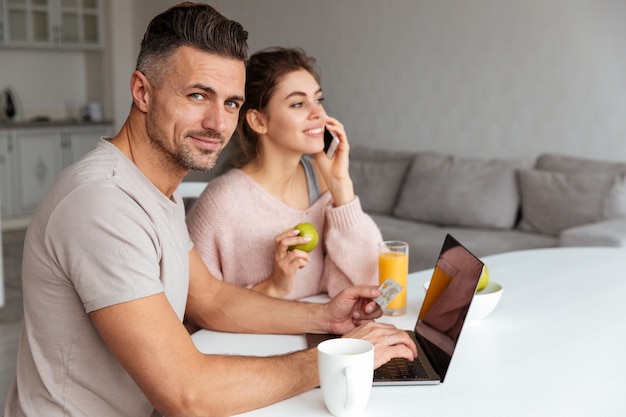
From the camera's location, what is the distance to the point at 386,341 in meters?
1.33

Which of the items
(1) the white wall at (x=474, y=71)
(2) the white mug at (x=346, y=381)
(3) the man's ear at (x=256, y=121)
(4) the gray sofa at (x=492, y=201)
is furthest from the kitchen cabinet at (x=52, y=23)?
(2) the white mug at (x=346, y=381)

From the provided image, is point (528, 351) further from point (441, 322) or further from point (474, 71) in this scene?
point (474, 71)

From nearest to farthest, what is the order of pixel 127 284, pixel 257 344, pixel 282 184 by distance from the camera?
1. pixel 127 284
2. pixel 257 344
3. pixel 282 184

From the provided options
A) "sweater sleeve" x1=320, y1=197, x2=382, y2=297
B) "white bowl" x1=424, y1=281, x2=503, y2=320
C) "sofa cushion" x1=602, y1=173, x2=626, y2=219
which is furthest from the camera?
"sofa cushion" x1=602, y1=173, x2=626, y2=219

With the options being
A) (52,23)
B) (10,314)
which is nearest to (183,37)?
(10,314)

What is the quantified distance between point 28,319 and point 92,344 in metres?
0.13

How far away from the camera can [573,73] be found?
4.41 m

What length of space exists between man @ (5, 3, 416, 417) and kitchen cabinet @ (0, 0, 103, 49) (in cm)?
613

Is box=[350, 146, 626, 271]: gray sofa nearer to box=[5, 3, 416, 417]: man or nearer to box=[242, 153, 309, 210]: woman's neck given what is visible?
box=[242, 153, 309, 210]: woman's neck

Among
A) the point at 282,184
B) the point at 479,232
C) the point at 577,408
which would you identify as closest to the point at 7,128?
the point at 479,232

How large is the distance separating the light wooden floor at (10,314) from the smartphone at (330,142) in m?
1.67

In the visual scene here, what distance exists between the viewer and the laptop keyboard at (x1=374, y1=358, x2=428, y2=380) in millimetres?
1281

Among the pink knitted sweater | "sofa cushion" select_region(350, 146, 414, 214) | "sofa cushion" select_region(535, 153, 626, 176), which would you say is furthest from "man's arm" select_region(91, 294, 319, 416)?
"sofa cushion" select_region(350, 146, 414, 214)

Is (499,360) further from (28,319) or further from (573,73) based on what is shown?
(573,73)
